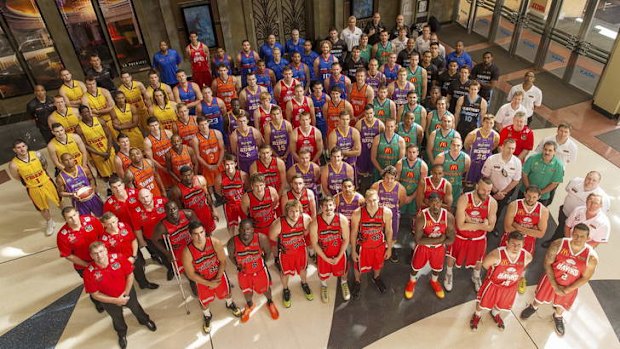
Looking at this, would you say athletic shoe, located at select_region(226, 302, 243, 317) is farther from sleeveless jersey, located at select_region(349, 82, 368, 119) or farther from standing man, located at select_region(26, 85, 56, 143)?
standing man, located at select_region(26, 85, 56, 143)

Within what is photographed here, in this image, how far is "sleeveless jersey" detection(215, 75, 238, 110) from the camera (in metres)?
7.70

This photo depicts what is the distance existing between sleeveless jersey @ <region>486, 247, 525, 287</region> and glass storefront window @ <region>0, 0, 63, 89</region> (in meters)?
9.73

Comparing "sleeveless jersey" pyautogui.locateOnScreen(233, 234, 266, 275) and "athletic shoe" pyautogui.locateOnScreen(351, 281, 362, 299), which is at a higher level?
"sleeveless jersey" pyautogui.locateOnScreen(233, 234, 266, 275)

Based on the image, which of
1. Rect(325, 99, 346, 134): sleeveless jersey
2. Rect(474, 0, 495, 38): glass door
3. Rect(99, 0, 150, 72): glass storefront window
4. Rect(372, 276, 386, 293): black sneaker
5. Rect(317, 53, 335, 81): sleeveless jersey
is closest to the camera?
Rect(372, 276, 386, 293): black sneaker

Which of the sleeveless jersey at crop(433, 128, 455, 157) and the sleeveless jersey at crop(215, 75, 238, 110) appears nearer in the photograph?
the sleeveless jersey at crop(433, 128, 455, 157)

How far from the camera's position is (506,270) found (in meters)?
4.44

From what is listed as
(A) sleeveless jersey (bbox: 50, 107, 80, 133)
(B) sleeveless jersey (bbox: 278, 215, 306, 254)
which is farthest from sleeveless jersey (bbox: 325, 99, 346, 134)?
(A) sleeveless jersey (bbox: 50, 107, 80, 133)

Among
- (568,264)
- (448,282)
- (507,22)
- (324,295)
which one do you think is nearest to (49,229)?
(324,295)

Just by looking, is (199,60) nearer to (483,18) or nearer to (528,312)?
(528,312)

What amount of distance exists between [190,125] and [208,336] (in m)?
3.05

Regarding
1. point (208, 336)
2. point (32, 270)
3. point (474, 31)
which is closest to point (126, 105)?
point (32, 270)

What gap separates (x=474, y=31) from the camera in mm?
12578

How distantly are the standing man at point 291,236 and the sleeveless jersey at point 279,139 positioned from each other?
1.74m

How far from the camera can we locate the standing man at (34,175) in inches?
238
